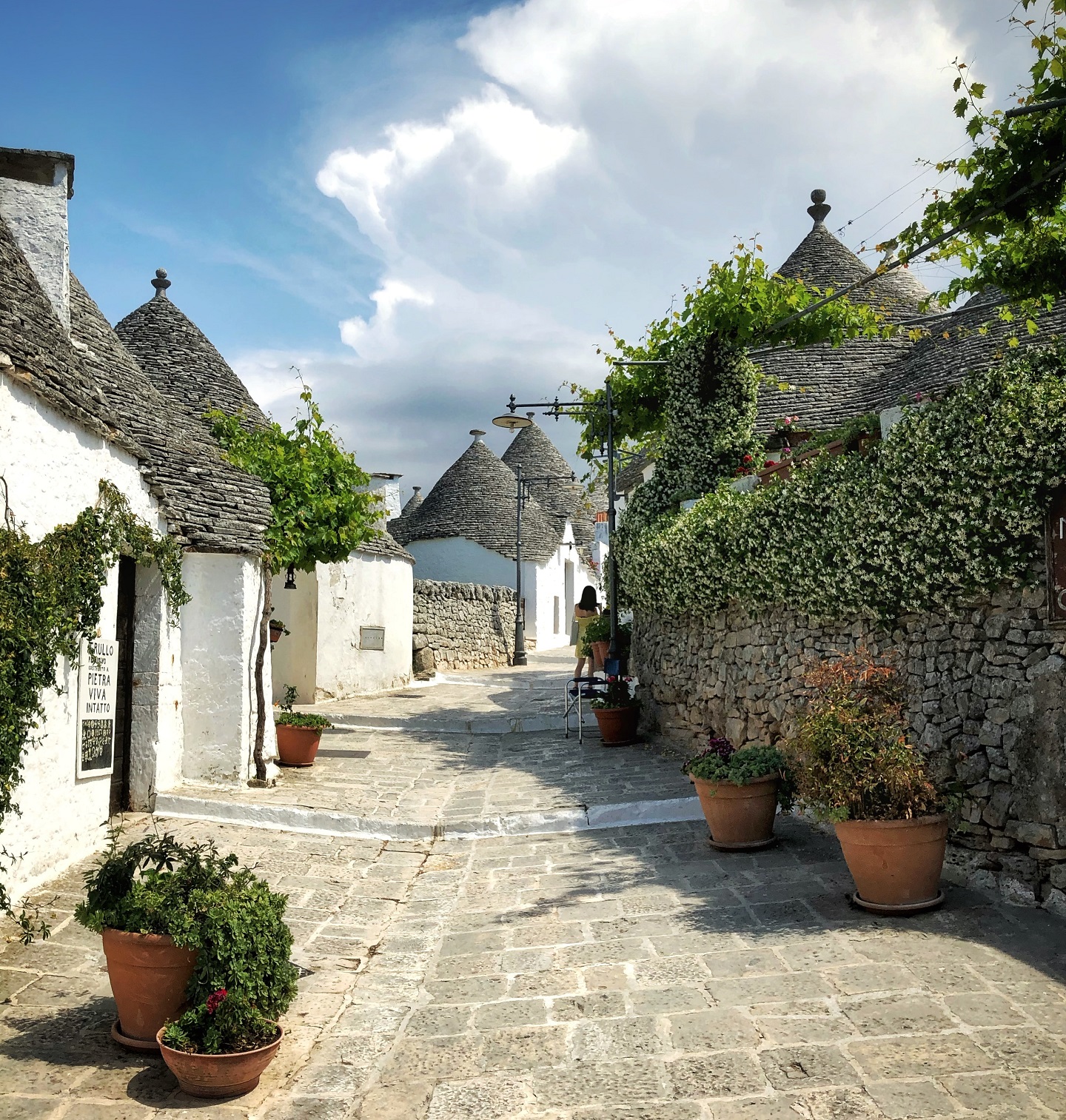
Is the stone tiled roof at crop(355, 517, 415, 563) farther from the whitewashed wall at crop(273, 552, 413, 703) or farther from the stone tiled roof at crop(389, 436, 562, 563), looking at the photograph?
the stone tiled roof at crop(389, 436, 562, 563)

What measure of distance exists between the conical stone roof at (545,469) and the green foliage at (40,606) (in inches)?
1231

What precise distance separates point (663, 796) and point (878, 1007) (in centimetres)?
430

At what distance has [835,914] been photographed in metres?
5.15

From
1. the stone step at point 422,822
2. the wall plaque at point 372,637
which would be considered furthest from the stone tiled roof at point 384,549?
the stone step at point 422,822

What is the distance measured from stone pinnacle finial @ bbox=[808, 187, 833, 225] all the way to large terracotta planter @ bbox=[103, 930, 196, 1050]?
19.2 metres

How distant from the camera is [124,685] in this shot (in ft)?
26.7

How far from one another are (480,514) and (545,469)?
8.06 meters

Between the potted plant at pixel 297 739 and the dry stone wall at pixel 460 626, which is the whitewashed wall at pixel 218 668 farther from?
the dry stone wall at pixel 460 626

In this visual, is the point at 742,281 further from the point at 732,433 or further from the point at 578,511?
the point at 578,511

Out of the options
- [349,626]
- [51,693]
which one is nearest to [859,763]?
[51,693]

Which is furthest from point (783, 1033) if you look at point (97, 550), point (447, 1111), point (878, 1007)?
point (97, 550)

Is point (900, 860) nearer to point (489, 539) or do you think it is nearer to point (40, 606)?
point (40, 606)

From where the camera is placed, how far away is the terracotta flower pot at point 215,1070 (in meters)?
3.48

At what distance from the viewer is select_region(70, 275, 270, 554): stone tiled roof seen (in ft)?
28.6
